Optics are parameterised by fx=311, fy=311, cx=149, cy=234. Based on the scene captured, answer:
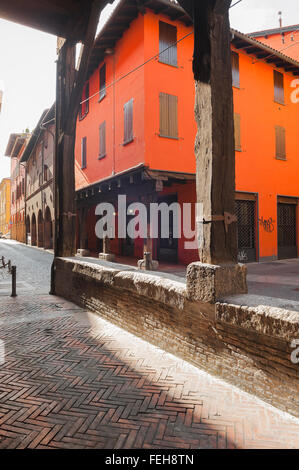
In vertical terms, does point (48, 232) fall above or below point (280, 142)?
below

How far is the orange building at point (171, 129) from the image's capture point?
9.99 m

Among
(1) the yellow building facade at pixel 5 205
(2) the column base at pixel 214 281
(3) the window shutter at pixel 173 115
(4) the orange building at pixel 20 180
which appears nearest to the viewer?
(2) the column base at pixel 214 281

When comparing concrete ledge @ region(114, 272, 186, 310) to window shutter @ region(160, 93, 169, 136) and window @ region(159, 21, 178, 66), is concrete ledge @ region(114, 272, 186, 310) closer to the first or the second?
window shutter @ region(160, 93, 169, 136)

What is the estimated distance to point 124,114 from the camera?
36.6 ft

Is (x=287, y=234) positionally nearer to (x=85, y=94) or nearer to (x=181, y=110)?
(x=181, y=110)

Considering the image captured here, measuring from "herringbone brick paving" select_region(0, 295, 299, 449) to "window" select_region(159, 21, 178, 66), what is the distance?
955 cm

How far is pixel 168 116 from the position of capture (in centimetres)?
1022

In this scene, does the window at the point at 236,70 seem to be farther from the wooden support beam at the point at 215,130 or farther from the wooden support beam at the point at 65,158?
the wooden support beam at the point at 215,130

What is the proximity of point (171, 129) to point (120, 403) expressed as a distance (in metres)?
9.17

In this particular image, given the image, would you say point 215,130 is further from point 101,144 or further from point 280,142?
point 280,142

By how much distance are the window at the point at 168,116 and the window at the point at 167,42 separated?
119 centimetres

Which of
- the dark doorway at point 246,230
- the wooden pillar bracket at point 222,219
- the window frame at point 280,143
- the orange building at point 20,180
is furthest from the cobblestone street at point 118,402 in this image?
the orange building at point 20,180

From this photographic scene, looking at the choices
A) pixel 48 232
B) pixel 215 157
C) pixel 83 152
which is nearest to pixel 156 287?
pixel 215 157

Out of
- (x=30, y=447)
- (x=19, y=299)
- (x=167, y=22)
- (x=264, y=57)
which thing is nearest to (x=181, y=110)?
(x=167, y=22)
